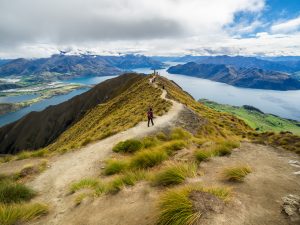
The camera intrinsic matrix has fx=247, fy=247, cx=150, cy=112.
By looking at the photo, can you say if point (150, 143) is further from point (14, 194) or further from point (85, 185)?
point (14, 194)

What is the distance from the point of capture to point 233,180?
419 inches

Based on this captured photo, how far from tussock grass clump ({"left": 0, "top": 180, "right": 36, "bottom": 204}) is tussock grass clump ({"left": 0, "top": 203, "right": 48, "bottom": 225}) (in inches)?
90.0

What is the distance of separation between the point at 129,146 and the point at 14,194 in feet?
37.3

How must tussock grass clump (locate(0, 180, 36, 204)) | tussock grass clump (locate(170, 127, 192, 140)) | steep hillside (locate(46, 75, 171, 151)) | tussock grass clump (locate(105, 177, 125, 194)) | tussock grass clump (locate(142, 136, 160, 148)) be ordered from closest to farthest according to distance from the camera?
1. tussock grass clump (locate(105, 177, 125, 194))
2. tussock grass clump (locate(0, 180, 36, 204))
3. tussock grass clump (locate(142, 136, 160, 148))
4. tussock grass clump (locate(170, 127, 192, 140))
5. steep hillside (locate(46, 75, 171, 151))

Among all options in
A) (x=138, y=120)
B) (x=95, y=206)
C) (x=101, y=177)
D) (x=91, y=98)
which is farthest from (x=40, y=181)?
(x=91, y=98)

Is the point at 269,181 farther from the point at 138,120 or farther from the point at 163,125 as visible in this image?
the point at 138,120

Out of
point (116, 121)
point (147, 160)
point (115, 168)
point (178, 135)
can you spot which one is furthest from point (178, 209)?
point (116, 121)

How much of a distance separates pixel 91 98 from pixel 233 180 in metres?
126

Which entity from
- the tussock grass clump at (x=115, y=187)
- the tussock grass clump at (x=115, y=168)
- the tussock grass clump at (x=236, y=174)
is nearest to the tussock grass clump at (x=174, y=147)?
the tussock grass clump at (x=115, y=168)

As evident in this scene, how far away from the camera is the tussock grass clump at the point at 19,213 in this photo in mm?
8805

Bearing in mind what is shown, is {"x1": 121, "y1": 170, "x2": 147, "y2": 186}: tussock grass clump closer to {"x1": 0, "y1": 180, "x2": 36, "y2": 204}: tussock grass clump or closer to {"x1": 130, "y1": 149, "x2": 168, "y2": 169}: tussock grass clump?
{"x1": 130, "y1": 149, "x2": 168, "y2": 169}: tussock grass clump

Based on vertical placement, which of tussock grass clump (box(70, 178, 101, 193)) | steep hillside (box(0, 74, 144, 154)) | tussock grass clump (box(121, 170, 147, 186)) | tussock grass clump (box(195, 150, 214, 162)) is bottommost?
steep hillside (box(0, 74, 144, 154))

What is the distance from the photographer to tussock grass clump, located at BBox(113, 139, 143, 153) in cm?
2195

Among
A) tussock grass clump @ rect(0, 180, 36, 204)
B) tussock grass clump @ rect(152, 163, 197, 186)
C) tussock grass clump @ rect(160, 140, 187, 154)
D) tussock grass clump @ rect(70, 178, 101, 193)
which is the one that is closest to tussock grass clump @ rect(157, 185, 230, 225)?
tussock grass clump @ rect(152, 163, 197, 186)
